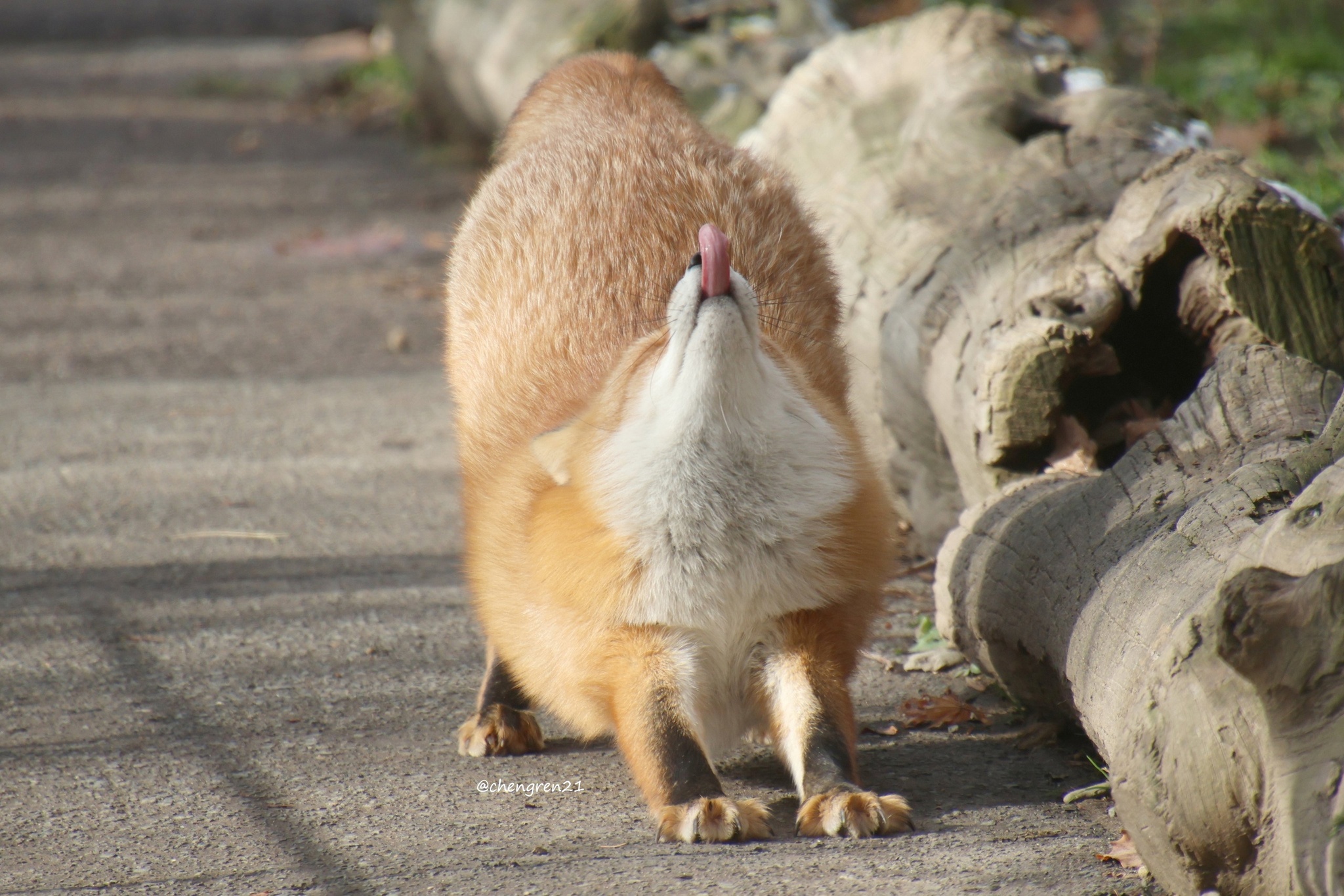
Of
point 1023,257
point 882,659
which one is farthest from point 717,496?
point 1023,257

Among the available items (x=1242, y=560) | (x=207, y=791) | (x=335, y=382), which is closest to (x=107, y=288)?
(x=335, y=382)

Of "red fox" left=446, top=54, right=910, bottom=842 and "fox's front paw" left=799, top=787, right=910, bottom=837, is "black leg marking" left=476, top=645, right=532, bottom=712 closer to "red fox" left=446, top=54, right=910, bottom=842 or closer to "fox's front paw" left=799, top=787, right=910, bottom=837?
"red fox" left=446, top=54, right=910, bottom=842

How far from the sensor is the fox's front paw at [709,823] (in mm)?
2541

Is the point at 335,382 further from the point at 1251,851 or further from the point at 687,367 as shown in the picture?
the point at 1251,851

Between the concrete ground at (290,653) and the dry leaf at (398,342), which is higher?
the concrete ground at (290,653)

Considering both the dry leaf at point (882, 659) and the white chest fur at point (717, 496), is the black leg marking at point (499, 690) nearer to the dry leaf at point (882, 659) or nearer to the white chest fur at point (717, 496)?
the white chest fur at point (717, 496)

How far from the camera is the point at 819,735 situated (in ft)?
8.72

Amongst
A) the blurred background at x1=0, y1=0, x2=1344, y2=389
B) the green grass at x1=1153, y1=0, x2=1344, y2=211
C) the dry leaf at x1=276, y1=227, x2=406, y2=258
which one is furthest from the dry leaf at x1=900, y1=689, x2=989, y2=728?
the dry leaf at x1=276, y1=227, x2=406, y2=258

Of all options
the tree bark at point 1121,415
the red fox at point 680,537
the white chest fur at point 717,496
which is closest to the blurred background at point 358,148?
the tree bark at point 1121,415

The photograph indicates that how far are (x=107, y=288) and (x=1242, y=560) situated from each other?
6.70 metres

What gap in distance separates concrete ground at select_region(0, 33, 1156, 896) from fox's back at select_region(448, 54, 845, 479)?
0.80 metres

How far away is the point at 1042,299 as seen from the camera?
3.61 meters

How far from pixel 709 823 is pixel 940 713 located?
0.95 meters

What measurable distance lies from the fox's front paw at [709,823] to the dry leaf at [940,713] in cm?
80
